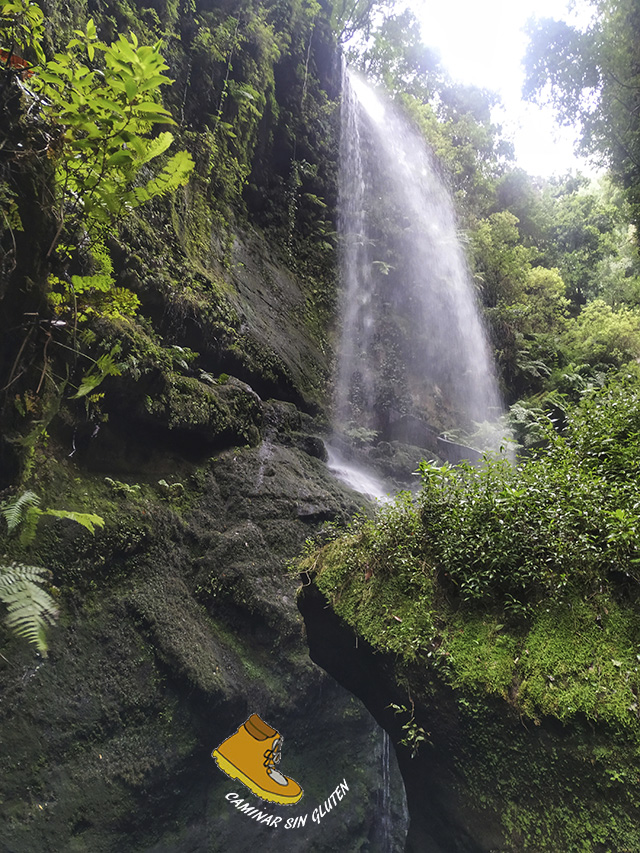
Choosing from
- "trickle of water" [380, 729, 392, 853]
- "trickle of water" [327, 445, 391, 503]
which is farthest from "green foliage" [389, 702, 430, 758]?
"trickle of water" [327, 445, 391, 503]

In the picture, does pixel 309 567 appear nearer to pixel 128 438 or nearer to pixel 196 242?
pixel 128 438

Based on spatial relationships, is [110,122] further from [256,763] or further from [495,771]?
[256,763]

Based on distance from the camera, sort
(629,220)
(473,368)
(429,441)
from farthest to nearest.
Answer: (629,220) < (473,368) < (429,441)

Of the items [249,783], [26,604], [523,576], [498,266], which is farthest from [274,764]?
[498,266]

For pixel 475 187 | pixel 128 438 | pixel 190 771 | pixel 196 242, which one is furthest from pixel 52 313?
pixel 475 187

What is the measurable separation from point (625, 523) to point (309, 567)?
259 cm

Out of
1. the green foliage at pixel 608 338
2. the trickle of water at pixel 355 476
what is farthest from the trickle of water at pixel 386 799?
the green foliage at pixel 608 338

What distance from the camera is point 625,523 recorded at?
2.83m

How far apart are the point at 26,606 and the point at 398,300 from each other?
11885mm

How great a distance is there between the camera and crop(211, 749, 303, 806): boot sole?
438 centimetres

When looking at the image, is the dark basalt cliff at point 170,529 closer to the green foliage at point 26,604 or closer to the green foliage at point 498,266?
the green foliage at point 26,604

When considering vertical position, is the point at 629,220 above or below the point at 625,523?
above

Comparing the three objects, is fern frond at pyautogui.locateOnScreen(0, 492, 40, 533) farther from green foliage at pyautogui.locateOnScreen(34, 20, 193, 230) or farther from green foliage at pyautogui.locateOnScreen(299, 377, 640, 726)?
green foliage at pyautogui.locateOnScreen(299, 377, 640, 726)

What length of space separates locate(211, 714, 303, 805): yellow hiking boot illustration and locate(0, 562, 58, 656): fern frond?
366cm
